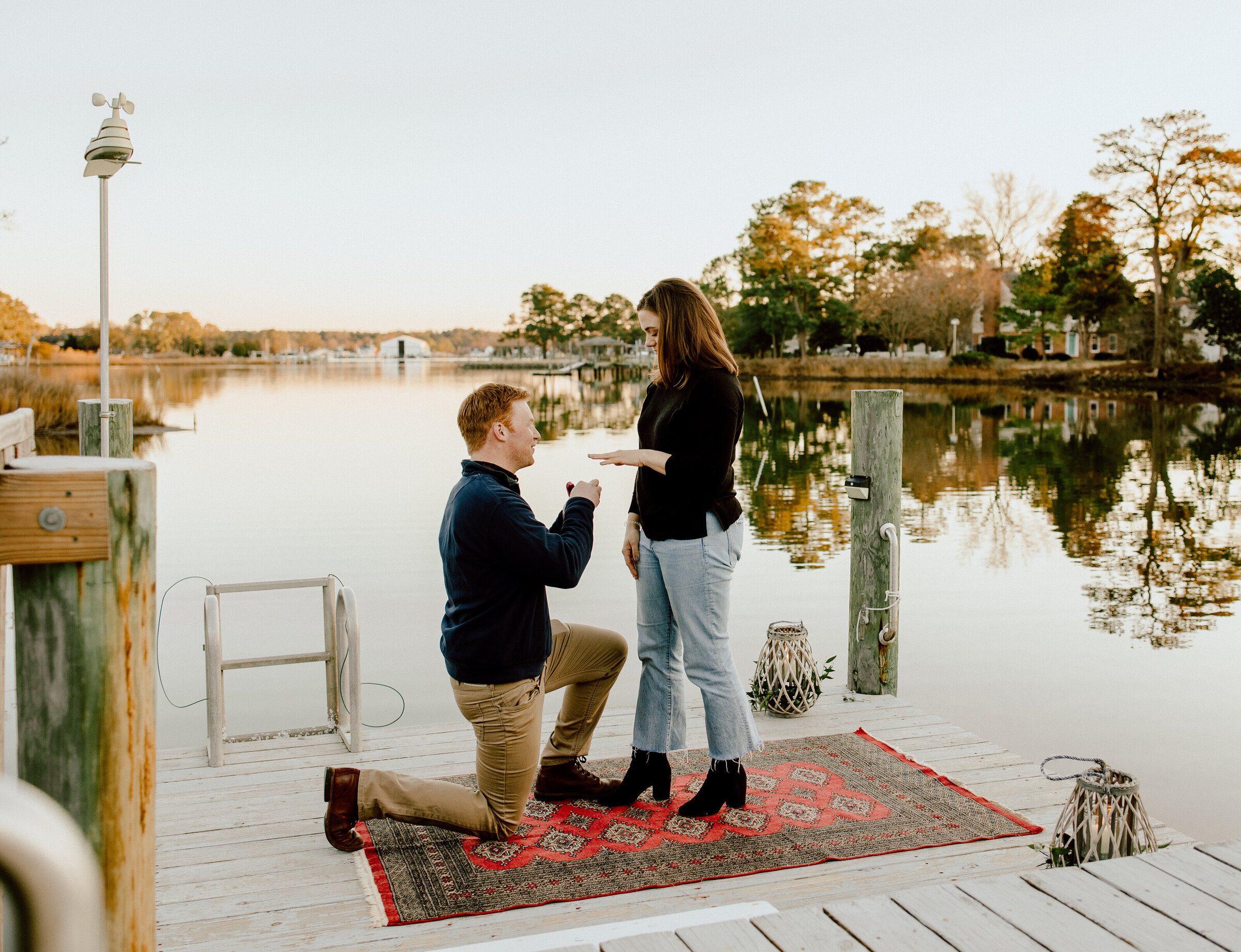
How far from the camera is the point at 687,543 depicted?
3586 mm

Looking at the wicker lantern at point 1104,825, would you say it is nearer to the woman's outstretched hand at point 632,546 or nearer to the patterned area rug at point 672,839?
the patterned area rug at point 672,839

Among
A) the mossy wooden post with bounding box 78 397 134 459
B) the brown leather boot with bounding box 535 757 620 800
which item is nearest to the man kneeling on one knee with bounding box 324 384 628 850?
the brown leather boot with bounding box 535 757 620 800

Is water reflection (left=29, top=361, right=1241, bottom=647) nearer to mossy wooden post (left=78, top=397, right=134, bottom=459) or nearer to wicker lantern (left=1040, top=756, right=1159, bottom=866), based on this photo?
wicker lantern (left=1040, top=756, right=1159, bottom=866)

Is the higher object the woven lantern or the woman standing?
the woman standing

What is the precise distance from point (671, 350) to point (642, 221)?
39.5 meters

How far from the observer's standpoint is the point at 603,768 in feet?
13.7

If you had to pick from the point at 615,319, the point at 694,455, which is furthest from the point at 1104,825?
the point at 615,319

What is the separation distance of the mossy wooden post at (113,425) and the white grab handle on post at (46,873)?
5809 millimetres

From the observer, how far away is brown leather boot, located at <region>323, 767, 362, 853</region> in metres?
3.24

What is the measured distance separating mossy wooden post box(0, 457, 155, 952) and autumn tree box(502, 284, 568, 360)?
109 metres

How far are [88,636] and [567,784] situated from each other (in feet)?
8.81

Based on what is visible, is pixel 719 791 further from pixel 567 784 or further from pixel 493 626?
pixel 493 626

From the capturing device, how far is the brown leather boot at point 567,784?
378cm

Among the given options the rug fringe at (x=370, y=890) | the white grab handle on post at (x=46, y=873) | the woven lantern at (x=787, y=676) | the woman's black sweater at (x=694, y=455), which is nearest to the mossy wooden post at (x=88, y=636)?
the white grab handle on post at (x=46, y=873)
